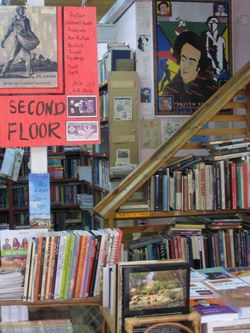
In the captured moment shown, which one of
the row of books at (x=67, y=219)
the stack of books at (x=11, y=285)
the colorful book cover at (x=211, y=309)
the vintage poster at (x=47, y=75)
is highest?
the vintage poster at (x=47, y=75)

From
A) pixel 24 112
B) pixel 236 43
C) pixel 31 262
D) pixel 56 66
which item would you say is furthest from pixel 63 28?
pixel 236 43

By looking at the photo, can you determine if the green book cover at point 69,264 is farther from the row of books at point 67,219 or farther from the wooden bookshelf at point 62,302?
the row of books at point 67,219

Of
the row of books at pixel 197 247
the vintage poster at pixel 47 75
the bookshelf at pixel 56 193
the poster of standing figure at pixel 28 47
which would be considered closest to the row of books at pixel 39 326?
the vintage poster at pixel 47 75

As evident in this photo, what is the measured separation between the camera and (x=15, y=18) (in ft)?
5.90

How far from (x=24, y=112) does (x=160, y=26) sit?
3262mm

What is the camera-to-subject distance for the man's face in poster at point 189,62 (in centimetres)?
484

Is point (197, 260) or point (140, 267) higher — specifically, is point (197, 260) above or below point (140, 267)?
below

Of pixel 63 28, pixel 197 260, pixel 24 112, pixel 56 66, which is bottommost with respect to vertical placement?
pixel 197 260

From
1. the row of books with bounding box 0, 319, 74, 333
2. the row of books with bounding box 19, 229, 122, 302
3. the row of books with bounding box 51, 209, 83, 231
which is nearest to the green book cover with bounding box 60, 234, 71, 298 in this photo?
the row of books with bounding box 19, 229, 122, 302

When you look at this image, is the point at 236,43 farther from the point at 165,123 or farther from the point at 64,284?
the point at 64,284

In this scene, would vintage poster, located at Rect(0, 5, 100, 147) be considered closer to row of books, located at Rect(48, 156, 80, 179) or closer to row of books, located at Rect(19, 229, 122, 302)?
row of books, located at Rect(19, 229, 122, 302)

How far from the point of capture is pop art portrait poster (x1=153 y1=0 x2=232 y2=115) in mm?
4797

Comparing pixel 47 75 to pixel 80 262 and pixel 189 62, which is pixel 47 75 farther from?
pixel 189 62


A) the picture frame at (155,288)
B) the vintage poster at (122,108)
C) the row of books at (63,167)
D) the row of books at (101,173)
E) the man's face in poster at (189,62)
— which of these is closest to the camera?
the picture frame at (155,288)
